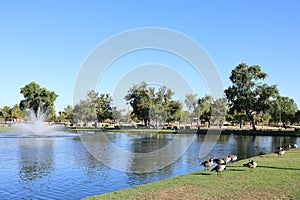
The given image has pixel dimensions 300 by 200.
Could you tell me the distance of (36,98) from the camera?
105 m

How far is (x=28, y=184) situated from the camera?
17.1 metres

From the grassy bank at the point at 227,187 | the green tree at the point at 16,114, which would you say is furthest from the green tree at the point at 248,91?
the green tree at the point at 16,114

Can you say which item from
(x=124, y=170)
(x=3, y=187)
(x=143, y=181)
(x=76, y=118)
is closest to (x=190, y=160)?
(x=124, y=170)

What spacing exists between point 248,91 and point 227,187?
64.2m

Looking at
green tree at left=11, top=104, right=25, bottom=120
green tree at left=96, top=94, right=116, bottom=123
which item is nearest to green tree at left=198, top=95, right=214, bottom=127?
green tree at left=96, top=94, right=116, bottom=123

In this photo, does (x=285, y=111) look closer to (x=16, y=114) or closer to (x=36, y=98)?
(x=36, y=98)

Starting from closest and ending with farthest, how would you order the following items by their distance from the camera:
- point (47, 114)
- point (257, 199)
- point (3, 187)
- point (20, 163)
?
1. point (257, 199)
2. point (3, 187)
3. point (20, 163)
4. point (47, 114)

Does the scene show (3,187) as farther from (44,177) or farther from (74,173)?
(74,173)

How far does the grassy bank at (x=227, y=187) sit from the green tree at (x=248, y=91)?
2302 inches

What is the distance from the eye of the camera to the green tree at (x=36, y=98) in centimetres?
10475

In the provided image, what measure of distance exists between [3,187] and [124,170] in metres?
7.31

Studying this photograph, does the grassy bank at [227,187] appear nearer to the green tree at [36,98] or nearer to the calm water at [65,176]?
the calm water at [65,176]

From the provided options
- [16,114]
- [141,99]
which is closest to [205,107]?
[141,99]

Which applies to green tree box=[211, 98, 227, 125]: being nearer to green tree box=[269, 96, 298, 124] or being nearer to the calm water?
green tree box=[269, 96, 298, 124]
